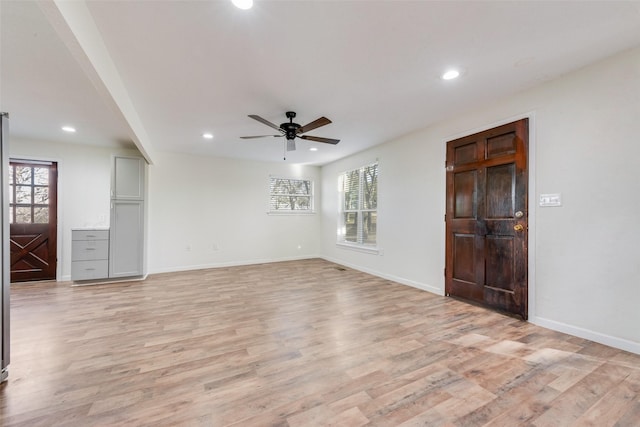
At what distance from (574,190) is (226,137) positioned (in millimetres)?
4614

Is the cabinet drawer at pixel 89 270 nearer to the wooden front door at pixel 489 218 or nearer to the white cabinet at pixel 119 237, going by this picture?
the white cabinet at pixel 119 237

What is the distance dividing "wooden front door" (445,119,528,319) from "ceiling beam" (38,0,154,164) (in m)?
3.86

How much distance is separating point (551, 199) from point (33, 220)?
25.4 ft

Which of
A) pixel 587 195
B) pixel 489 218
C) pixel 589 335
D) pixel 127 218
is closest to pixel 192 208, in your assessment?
pixel 127 218

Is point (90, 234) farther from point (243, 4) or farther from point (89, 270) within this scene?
point (243, 4)

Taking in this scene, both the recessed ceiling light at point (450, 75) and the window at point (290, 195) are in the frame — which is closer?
the recessed ceiling light at point (450, 75)

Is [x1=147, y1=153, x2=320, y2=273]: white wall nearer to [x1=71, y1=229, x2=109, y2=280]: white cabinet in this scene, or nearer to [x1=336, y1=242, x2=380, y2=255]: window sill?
[x1=71, y1=229, x2=109, y2=280]: white cabinet

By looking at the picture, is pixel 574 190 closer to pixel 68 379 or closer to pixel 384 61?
pixel 384 61

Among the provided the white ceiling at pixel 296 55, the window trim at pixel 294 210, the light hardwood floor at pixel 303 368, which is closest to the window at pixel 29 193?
the white ceiling at pixel 296 55

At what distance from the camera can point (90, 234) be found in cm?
434

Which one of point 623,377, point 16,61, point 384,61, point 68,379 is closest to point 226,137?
point 16,61

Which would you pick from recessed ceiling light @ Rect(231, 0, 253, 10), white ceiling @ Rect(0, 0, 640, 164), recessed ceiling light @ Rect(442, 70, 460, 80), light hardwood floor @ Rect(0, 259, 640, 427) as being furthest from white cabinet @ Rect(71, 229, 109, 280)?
recessed ceiling light @ Rect(442, 70, 460, 80)

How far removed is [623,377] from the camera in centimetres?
182

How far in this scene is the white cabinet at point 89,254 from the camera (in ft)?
13.9
